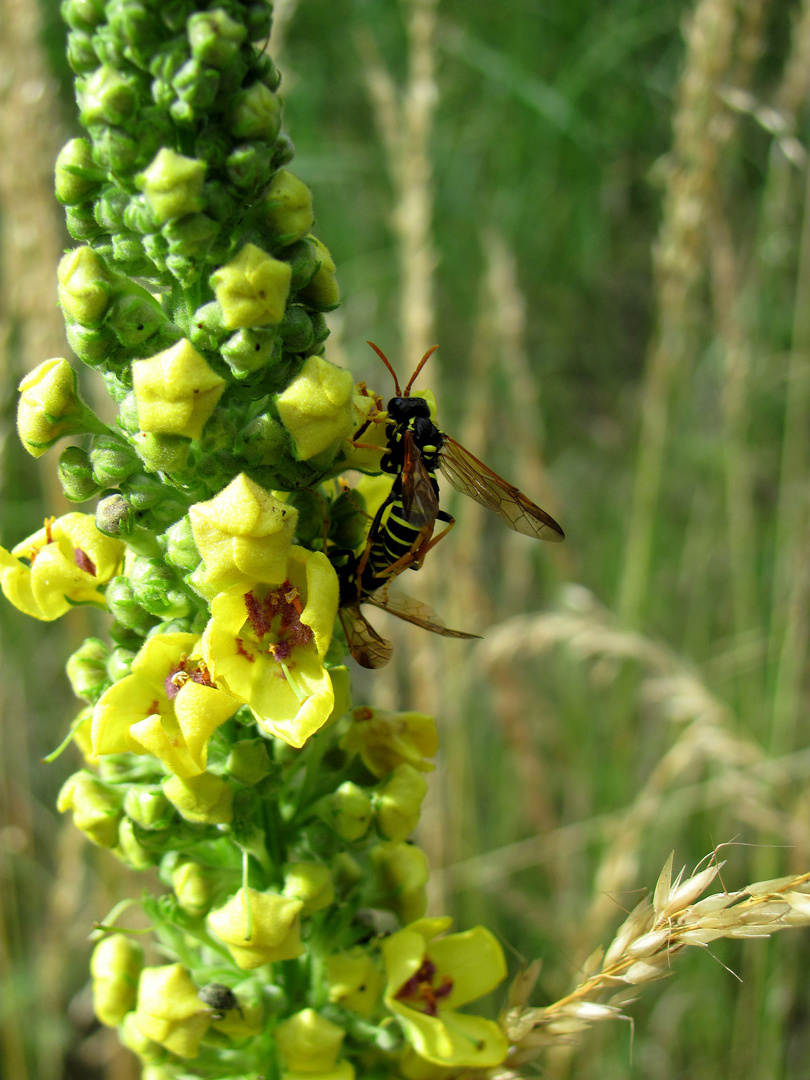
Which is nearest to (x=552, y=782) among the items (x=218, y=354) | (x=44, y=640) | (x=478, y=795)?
(x=478, y=795)

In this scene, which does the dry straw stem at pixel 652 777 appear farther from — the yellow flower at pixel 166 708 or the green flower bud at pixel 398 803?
the yellow flower at pixel 166 708

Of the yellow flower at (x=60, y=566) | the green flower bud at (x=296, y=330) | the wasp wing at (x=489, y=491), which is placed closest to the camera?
the green flower bud at (x=296, y=330)

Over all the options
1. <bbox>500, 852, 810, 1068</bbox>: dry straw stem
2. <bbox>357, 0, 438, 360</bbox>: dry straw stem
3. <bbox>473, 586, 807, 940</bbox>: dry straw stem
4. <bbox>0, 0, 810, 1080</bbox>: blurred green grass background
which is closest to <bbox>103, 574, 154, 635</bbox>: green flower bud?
<bbox>500, 852, 810, 1068</bbox>: dry straw stem

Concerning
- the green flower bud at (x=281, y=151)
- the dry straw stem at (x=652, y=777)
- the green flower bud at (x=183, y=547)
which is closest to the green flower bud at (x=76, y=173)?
the green flower bud at (x=281, y=151)

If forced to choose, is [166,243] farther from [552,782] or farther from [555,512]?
[552,782]

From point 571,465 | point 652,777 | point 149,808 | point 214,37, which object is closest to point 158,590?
point 149,808
